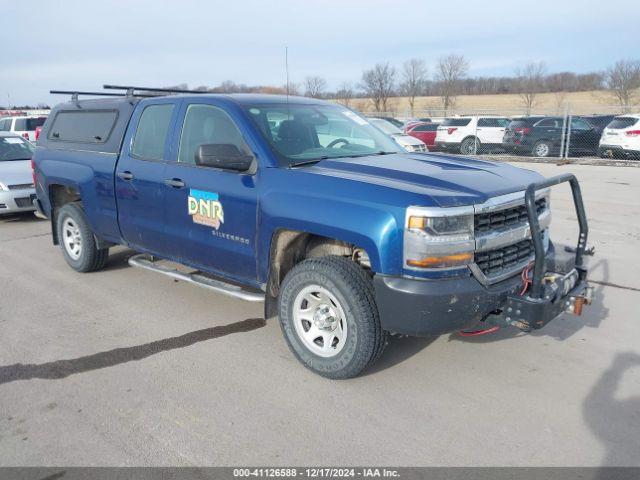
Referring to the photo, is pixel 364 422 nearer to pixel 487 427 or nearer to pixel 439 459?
pixel 439 459

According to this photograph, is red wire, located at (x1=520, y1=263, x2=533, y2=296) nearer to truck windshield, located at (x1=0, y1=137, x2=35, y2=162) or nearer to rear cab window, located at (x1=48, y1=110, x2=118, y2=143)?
rear cab window, located at (x1=48, y1=110, x2=118, y2=143)

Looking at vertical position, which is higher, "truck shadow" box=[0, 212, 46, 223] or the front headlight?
the front headlight

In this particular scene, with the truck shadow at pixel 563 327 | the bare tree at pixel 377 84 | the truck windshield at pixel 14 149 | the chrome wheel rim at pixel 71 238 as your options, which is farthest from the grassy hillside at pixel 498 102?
the truck shadow at pixel 563 327

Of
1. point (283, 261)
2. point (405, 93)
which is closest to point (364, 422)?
point (283, 261)

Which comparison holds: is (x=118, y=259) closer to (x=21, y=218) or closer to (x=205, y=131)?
(x=205, y=131)

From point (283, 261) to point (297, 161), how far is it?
753mm

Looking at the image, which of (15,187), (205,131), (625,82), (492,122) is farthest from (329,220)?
(625,82)

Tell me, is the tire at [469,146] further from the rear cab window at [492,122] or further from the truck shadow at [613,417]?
the truck shadow at [613,417]

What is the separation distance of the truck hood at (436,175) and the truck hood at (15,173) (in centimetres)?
734

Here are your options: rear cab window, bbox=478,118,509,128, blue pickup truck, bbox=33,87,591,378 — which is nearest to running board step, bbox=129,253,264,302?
blue pickup truck, bbox=33,87,591,378

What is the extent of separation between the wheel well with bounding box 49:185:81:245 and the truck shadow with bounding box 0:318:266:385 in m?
2.78

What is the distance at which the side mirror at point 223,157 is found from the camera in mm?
3842

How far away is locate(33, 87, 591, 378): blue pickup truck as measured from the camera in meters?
3.25

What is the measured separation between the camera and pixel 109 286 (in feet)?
18.7
